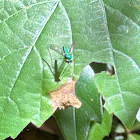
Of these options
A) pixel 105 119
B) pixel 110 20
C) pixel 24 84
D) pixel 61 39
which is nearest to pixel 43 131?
pixel 105 119

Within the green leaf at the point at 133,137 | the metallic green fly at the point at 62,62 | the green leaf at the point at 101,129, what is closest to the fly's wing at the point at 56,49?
the metallic green fly at the point at 62,62

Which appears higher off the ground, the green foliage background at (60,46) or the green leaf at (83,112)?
the green foliage background at (60,46)

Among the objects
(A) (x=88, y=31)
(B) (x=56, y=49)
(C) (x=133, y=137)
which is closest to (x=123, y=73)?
(A) (x=88, y=31)

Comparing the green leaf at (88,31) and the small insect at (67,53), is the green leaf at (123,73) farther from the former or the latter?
the small insect at (67,53)

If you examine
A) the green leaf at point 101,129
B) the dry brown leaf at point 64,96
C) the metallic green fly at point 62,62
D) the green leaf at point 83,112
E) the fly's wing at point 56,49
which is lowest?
the green leaf at point 101,129

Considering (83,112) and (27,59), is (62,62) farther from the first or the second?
(83,112)

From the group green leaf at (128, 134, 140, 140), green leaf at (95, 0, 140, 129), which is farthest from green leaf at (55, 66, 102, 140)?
green leaf at (128, 134, 140, 140)
